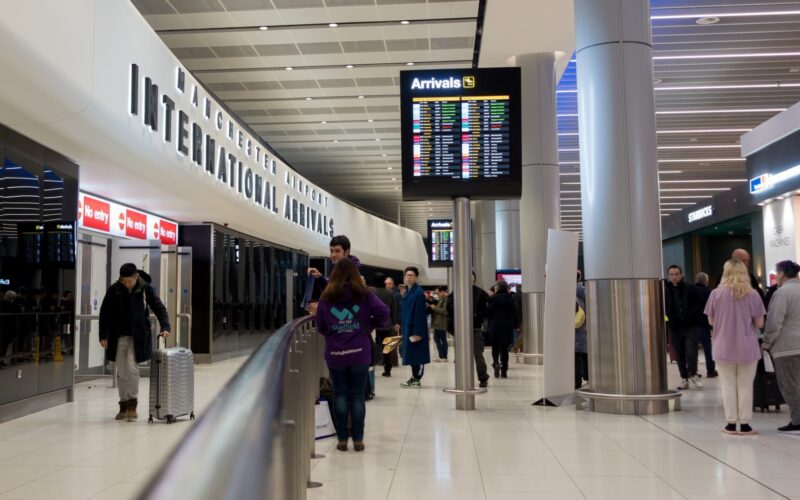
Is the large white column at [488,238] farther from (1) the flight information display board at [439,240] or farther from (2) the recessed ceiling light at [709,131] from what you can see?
(2) the recessed ceiling light at [709,131]

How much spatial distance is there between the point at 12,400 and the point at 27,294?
112 centimetres

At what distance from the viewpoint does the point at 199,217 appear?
14.5 meters

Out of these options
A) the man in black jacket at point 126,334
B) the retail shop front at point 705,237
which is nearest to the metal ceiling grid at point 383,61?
the retail shop front at point 705,237

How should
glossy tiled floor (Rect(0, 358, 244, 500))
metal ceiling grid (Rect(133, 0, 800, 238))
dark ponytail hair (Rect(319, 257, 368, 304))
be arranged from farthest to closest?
metal ceiling grid (Rect(133, 0, 800, 238)) < dark ponytail hair (Rect(319, 257, 368, 304)) < glossy tiled floor (Rect(0, 358, 244, 500))

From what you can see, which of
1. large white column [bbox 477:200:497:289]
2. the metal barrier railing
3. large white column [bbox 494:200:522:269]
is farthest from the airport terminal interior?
large white column [bbox 477:200:497:289]

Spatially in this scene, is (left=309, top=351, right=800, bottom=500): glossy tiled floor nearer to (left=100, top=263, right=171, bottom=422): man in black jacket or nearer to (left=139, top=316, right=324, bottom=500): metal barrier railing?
(left=100, top=263, right=171, bottom=422): man in black jacket

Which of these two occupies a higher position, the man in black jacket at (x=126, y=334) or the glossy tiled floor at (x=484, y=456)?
the man in black jacket at (x=126, y=334)

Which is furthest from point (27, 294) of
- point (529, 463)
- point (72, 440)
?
point (529, 463)

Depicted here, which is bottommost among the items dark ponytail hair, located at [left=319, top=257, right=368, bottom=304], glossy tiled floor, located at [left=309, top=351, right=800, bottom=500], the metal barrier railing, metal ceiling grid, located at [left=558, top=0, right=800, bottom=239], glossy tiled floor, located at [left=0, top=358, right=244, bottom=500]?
glossy tiled floor, located at [left=0, top=358, right=244, bottom=500]

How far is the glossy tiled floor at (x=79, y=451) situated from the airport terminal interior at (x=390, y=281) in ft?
0.14

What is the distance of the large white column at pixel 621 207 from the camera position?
23.4 feet

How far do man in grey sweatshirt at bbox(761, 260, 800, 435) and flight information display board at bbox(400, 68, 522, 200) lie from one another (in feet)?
9.22

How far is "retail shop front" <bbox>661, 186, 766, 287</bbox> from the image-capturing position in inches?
1013

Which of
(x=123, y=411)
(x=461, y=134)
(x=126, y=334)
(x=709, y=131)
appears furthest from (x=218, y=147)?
(x=709, y=131)
